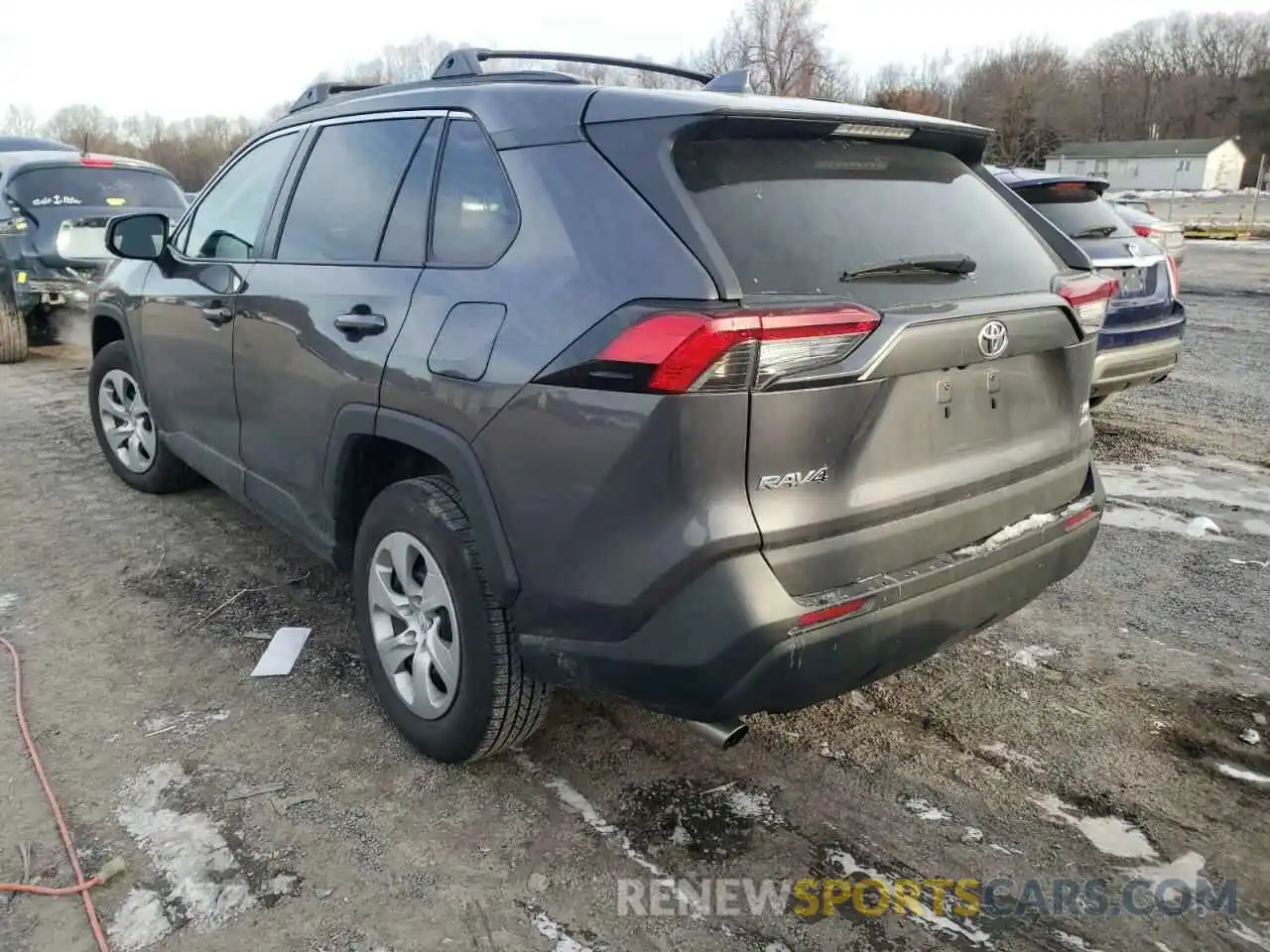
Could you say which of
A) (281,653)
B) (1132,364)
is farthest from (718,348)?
(1132,364)

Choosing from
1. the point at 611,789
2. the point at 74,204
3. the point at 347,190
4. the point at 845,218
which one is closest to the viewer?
the point at 845,218

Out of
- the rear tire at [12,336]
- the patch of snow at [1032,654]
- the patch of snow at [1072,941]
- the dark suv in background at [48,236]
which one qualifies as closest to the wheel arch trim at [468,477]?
the patch of snow at [1072,941]

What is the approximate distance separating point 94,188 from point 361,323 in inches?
350

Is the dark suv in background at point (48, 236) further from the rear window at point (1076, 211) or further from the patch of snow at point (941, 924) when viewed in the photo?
the patch of snow at point (941, 924)

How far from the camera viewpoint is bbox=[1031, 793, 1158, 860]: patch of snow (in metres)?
2.51

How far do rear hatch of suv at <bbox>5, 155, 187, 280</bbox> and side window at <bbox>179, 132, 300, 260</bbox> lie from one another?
6102 millimetres

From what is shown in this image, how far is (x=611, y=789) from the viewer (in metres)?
2.78

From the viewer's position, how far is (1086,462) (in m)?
2.94

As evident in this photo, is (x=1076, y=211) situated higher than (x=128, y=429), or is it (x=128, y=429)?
(x=1076, y=211)

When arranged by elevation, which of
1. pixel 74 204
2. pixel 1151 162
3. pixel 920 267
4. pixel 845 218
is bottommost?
pixel 920 267

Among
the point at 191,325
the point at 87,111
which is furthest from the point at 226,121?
the point at 191,325

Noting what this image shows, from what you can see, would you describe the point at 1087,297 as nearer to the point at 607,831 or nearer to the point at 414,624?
the point at 607,831

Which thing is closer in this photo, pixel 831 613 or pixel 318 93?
pixel 831 613

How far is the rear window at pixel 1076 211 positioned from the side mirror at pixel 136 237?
4784 millimetres
